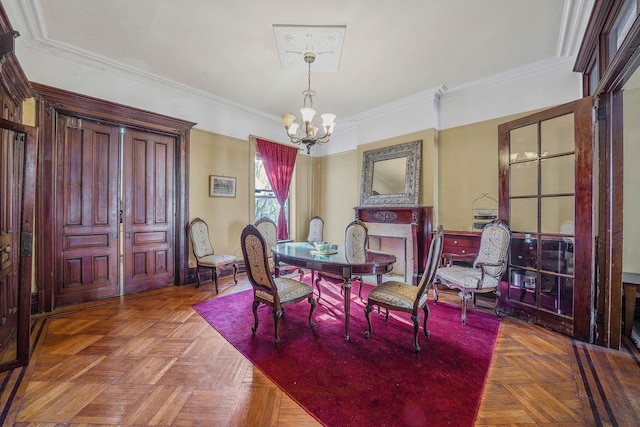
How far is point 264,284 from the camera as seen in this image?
7.61 ft

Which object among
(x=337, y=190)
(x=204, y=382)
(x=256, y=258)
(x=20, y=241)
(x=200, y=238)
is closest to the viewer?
(x=204, y=382)

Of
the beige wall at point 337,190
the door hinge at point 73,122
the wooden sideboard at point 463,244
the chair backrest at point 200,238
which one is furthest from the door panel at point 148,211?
the wooden sideboard at point 463,244

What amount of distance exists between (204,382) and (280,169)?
402 cm

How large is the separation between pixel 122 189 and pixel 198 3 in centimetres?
243

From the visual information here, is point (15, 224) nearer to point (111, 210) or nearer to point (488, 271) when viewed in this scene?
point (111, 210)

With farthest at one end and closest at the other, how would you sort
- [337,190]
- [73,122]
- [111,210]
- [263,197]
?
1. [337,190]
2. [263,197]
3. [111,210]
4. [73,122]

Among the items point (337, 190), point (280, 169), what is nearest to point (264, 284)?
point (280, 169)

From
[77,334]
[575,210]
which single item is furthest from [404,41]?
[77,334]

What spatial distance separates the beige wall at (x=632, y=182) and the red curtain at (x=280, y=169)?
184 inches

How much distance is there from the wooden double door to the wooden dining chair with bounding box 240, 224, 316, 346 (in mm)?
2130

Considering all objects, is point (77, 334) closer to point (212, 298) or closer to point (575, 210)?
point (212, 298)

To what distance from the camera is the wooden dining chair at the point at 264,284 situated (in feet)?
7.22

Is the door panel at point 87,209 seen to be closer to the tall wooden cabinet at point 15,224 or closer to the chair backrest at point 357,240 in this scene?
the tall wooden cabinet at point 15,224

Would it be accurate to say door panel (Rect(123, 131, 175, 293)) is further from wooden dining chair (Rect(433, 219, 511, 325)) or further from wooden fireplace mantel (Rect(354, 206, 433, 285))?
wooden dining chair (Rect(433, 219, 511, 325))
